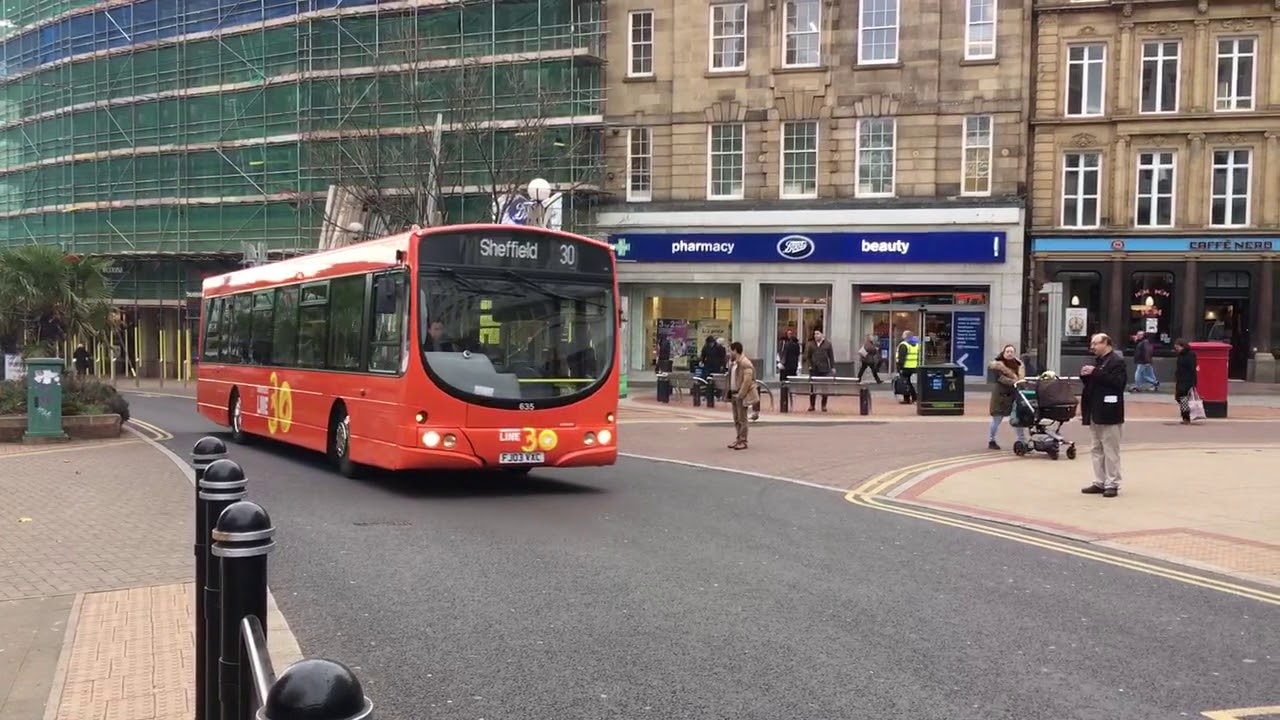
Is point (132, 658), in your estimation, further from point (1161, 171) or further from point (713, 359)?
point (1161, 171)

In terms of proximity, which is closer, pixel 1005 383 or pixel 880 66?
pixel 1005 383

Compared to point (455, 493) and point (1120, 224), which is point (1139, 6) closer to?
point (1120, 224)

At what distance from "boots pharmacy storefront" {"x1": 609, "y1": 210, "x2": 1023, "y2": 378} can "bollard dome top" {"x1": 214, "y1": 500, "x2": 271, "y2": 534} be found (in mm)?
31803

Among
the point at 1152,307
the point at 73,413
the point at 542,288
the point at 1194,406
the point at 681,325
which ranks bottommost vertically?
the point at 73,413

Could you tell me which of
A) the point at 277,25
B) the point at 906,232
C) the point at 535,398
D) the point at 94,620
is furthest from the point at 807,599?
the point at 277,25

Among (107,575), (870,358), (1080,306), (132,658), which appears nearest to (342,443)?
(107,575)

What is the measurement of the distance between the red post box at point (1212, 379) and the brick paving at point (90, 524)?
19.9m

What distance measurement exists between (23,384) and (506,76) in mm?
19913

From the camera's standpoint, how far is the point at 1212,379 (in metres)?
22.9

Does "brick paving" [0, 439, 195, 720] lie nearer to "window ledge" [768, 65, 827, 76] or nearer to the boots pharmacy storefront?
the boots pharmacy storefront

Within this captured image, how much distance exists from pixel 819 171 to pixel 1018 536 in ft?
84.0

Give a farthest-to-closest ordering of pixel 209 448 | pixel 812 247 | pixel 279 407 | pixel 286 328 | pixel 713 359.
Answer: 1. pixel 812 247
2. pixel 713 359
3. pixel 279 407
4. pixel 286 328
5. pixel 209 448

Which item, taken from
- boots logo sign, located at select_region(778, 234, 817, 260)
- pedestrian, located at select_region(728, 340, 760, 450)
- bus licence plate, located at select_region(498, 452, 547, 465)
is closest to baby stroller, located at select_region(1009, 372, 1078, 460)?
pedestrian, located at select_region(728, 340, 760, 450)

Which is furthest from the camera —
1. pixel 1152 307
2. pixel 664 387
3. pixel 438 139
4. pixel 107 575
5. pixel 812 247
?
pixel 812 247
